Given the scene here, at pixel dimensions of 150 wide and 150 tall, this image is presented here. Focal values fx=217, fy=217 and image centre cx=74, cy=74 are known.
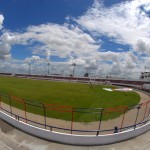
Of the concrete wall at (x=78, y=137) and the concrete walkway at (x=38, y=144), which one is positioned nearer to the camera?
the concrete walkway at (x=38, y=144)

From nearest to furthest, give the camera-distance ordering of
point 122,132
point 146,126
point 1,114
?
1. point 122,132
2. point 146,126
3. point 1,114

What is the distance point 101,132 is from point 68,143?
328 centimetres

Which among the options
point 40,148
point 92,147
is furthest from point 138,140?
point 40,148

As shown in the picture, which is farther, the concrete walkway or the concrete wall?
the concrete wall

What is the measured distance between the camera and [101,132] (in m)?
17.6

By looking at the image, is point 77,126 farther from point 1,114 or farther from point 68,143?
point 1,114

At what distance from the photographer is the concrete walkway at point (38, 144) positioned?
49.6 ft

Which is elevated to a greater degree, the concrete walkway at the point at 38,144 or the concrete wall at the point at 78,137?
the concrete wall at the point at 78,137

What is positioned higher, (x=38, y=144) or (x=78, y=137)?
(x=78, y=137)

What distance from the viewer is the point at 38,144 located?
15539mm

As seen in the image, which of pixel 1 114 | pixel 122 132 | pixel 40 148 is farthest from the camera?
pixel 1 114

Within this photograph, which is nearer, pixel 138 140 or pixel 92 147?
pixel 92 147

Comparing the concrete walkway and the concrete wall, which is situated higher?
the concrete wall

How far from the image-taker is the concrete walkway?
15125mm
